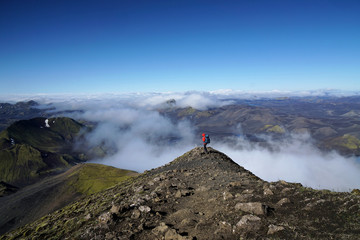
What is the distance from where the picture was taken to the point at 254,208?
13.5 metres

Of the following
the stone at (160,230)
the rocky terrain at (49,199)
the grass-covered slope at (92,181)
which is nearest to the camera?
the stone at (160,230)

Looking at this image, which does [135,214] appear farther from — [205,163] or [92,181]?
[92,181]

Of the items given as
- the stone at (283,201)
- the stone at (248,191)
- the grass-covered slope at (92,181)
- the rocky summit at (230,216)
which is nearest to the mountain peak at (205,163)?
the rocky summit at (230,216)

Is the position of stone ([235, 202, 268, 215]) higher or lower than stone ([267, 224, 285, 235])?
lower

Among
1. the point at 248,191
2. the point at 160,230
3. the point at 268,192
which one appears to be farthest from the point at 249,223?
the point at 160,230

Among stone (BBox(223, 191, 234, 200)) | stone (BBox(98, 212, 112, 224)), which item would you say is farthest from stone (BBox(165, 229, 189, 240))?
stone (BBox(223, 191, 234, 200))

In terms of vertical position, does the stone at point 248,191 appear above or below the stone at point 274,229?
below

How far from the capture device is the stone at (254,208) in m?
13.1

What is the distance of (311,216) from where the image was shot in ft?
39.4

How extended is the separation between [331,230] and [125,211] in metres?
15.5

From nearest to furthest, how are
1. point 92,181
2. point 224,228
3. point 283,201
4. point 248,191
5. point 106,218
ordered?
point 224,228
point 283,201
point 106,218
point 248,191
point 92,181

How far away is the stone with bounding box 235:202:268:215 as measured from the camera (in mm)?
13137

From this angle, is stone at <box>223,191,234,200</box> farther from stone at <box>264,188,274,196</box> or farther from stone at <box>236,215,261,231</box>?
stone at <box>236,215,261,231</box>

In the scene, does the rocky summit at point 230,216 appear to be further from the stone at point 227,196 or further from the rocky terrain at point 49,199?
the rocky terrain at point 49,199
